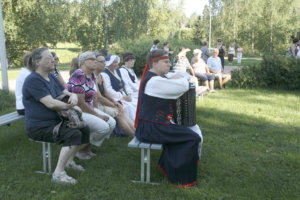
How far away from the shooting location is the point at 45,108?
3.68m

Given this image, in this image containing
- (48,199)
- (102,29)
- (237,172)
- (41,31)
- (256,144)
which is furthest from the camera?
(102,29)

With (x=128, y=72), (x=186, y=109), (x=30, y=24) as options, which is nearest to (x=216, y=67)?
(x=128, y=72)

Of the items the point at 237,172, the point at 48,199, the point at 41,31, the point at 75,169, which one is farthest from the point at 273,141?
the point at 41,31

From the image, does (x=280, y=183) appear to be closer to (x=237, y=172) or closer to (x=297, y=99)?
(x=237, y=172)

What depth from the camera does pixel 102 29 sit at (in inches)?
1108

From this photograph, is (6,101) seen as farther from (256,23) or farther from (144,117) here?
(256,23)

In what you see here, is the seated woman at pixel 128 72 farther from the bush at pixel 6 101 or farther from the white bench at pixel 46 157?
the bush at pixel 6 101

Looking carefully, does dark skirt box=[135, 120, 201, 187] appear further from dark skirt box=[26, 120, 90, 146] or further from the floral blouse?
the floral blouse

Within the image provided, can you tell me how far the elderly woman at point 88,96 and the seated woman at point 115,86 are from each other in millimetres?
1384

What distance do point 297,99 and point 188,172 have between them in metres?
6.94

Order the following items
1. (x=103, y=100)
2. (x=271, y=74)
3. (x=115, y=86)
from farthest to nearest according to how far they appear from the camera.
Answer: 1. (x=271, y=74)
2. (x=115, y=86)
3. (x=103, y=100)

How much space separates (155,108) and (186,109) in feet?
1.49

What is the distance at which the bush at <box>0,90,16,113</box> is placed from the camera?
→ 7720 millimetres

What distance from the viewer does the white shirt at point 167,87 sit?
11.5ft
